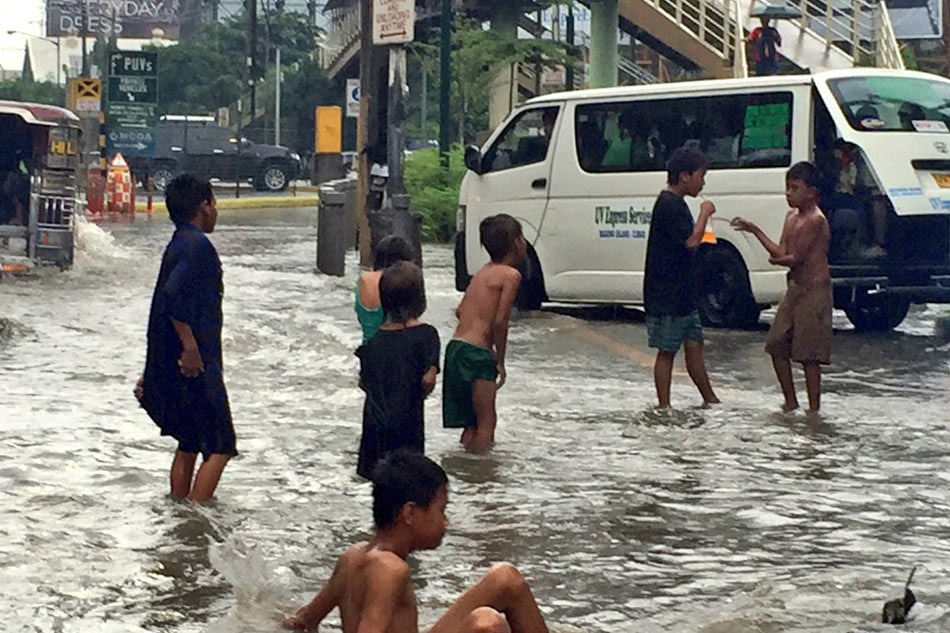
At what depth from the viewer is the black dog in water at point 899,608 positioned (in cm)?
628

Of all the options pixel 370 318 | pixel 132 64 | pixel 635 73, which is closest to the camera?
pixel 370 318

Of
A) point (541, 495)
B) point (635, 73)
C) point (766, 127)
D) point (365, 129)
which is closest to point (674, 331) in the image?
point (541, 495)

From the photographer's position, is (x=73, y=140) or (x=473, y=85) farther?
(x=473, y=85)

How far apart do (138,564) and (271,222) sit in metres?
30.4

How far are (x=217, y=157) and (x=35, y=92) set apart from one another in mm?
46173

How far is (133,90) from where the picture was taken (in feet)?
151

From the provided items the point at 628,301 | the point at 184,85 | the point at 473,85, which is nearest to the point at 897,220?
the point at 628,301

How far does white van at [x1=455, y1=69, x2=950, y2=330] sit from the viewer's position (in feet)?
51.6

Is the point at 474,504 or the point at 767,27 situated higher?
the point at 767,27

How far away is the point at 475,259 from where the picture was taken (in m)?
18.7

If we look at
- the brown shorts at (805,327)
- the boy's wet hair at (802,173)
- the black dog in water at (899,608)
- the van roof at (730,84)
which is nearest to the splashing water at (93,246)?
the van roof at (730,84)

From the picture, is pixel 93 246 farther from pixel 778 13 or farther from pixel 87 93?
pixel 87 93

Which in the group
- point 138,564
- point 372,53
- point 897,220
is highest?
point 372,53

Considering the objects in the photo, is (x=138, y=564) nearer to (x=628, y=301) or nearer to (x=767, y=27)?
(x=628, y=301)
